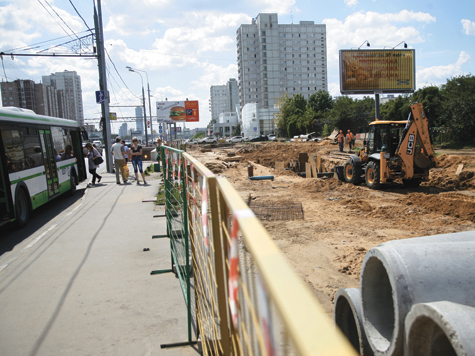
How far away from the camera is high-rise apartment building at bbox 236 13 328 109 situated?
12512 cm

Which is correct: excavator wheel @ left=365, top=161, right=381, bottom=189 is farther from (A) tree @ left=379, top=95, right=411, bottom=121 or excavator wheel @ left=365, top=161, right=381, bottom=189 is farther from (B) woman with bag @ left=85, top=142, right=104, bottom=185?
(A) tree @ left=379, top=95, right=411, bottom=121

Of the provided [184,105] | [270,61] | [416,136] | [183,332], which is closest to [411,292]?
[183,332]

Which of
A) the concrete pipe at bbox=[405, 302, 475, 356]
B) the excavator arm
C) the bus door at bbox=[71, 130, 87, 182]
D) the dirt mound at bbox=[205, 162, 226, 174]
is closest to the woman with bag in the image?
the bus door at bbox=[71, 130, 87, 182]

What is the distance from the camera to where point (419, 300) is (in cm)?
249

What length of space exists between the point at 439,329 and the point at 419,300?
26 cm

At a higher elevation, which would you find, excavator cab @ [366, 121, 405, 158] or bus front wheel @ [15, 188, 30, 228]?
excavator cab @ [366, 121, 405, 158]

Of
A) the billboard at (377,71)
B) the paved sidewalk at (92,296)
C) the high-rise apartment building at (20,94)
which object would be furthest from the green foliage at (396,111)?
the high-rise apartment building at (20,94)

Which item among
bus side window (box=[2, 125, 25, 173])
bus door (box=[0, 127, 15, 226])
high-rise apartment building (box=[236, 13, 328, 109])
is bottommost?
bus door (box=[0, 127, 15, 226])

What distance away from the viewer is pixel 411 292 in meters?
2.49

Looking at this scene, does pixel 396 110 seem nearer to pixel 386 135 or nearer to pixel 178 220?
pixel 386 135

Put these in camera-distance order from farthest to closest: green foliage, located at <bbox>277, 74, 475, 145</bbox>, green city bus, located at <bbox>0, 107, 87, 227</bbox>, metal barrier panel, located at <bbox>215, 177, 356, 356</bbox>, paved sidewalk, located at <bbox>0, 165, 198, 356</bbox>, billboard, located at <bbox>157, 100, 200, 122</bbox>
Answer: billboard, located at <bbox>157, 100, 200, 122</bbox> → green foliage, located at <bbox>277, 74, 475, 145</bbox> → green city bus, located at <bbox>0, 107, 87, 227</bbox> → paved sidewalk, located at <bbox>0, 165, 198, 356</bbox> → metal barrier panel, located at <bbox>215, 177, 356, 356</bbox>

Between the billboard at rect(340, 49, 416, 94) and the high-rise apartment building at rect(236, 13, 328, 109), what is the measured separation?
90.5 metres

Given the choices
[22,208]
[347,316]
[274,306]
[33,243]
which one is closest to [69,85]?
[22,208]

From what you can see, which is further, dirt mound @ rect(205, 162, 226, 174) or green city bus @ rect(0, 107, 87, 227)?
dirt mound @ rect(205, 162, 226, 174)
